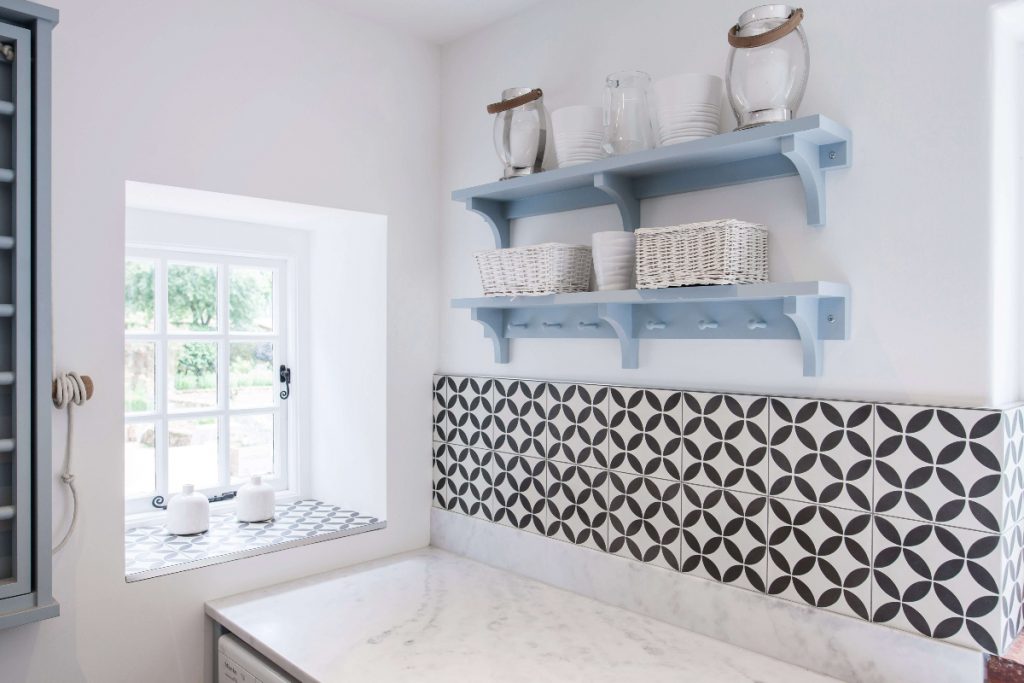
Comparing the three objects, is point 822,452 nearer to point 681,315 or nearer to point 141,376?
point 681,315

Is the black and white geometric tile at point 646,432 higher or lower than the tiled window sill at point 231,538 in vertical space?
higher

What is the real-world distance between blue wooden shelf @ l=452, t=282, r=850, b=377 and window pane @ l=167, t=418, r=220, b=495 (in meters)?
0.91

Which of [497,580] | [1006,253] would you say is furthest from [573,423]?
[1006,253]

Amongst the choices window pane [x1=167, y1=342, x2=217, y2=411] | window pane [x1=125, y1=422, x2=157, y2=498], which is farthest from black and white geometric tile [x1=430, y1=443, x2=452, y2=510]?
window pane [x1=125, y1=422, x2=157, y2=498]

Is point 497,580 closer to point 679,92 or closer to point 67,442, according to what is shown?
point 67,442

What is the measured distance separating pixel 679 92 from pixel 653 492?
865mm

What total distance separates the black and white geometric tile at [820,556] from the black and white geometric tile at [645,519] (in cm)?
23

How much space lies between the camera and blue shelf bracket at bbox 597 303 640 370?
5.24 ft

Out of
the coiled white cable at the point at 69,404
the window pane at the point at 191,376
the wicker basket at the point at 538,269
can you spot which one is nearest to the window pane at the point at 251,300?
the window pane at the point at 191,376

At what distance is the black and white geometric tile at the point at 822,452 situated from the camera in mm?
1329

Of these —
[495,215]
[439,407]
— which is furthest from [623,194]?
[439,407]

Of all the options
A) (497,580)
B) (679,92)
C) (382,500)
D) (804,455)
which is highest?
(679,92)

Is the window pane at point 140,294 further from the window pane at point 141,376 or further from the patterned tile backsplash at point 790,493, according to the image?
the patterned tile backsplash at point 790,493

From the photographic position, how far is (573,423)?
72.0 inches
